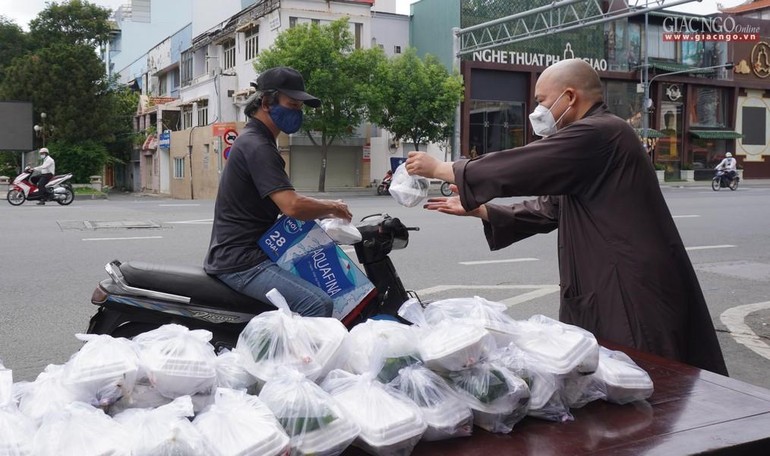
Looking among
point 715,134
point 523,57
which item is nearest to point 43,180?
point 523,57

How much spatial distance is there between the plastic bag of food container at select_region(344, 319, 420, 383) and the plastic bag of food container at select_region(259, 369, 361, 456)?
0.23m

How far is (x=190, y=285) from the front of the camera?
3.69 meters

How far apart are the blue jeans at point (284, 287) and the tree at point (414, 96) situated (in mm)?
25612

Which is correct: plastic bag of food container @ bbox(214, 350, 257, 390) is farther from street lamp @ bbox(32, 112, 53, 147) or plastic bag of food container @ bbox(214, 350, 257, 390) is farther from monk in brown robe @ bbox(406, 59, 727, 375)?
street lamp @ bbox(32, 112, 53, 147)

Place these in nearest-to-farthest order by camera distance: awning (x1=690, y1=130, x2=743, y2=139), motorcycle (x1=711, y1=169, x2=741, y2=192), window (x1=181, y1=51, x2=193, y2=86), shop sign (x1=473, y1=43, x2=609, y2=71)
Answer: motorcycle (x1=711, y1=169, x2=741, y2=192)
shop sign (x1=473, y1=43, x2=609, y2=71)
window (x1=181, y1=51, x2=193, y2=86)
awning (x1=690, y1=130, x2=743, y2=139)

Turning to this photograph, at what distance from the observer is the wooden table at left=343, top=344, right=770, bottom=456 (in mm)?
1604

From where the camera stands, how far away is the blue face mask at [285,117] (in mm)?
3561

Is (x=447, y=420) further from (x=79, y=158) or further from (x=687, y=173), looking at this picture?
(x=687, y=173)

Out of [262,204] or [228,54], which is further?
[228,54]

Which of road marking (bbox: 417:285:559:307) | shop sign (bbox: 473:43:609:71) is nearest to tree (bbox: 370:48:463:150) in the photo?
shop sign (bbox: 473:43:609:71)

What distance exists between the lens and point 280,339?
5.98 ft

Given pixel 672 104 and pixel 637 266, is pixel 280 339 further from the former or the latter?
pixel 672 104

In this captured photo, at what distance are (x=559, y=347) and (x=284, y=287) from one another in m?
1.86

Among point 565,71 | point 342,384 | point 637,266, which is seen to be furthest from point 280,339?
point 565,71
